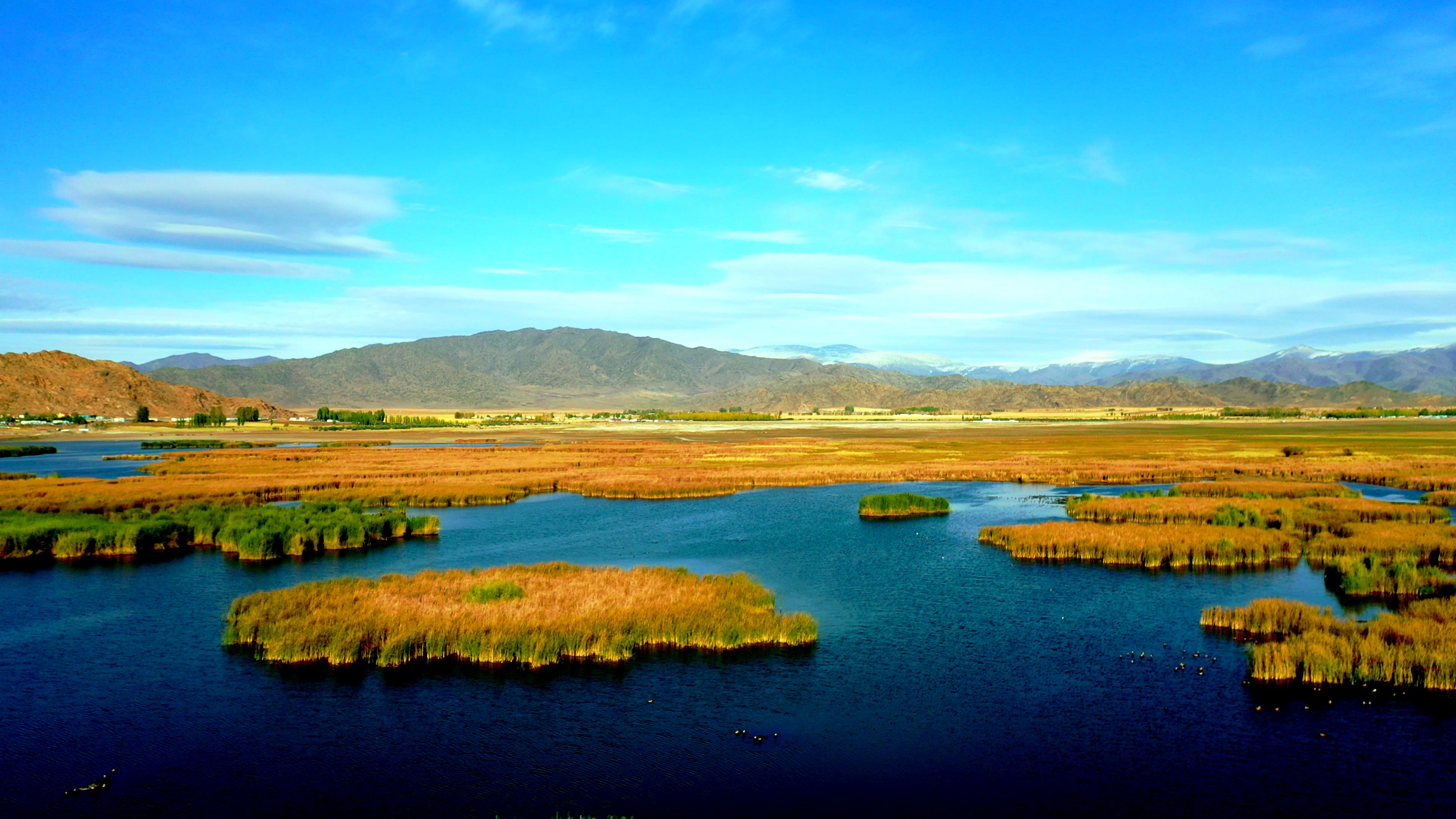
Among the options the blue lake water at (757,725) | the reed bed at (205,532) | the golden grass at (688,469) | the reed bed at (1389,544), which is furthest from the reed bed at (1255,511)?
the reed bed at (205,532)

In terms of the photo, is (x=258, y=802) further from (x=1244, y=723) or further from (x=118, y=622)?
(x=1244, y=723)

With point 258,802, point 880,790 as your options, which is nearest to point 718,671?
point 880,790

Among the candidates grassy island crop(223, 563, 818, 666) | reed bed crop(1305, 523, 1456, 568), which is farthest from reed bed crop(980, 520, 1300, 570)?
grassy island crop(223, 563, 818, 666)

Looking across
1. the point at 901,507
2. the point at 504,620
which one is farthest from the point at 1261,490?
the point at 504,620

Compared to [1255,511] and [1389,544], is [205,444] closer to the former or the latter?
[1255,511]

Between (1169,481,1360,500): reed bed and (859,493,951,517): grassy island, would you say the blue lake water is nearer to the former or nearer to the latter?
(859,493,951,517): grassy island

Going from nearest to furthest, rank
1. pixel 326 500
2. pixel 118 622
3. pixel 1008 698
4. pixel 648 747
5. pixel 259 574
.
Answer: pixel 648 747
pixel 1008 698
pixel 118 622
pixel 259 574
pixel 326 500

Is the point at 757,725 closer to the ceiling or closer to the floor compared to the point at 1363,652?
closer to the floor
